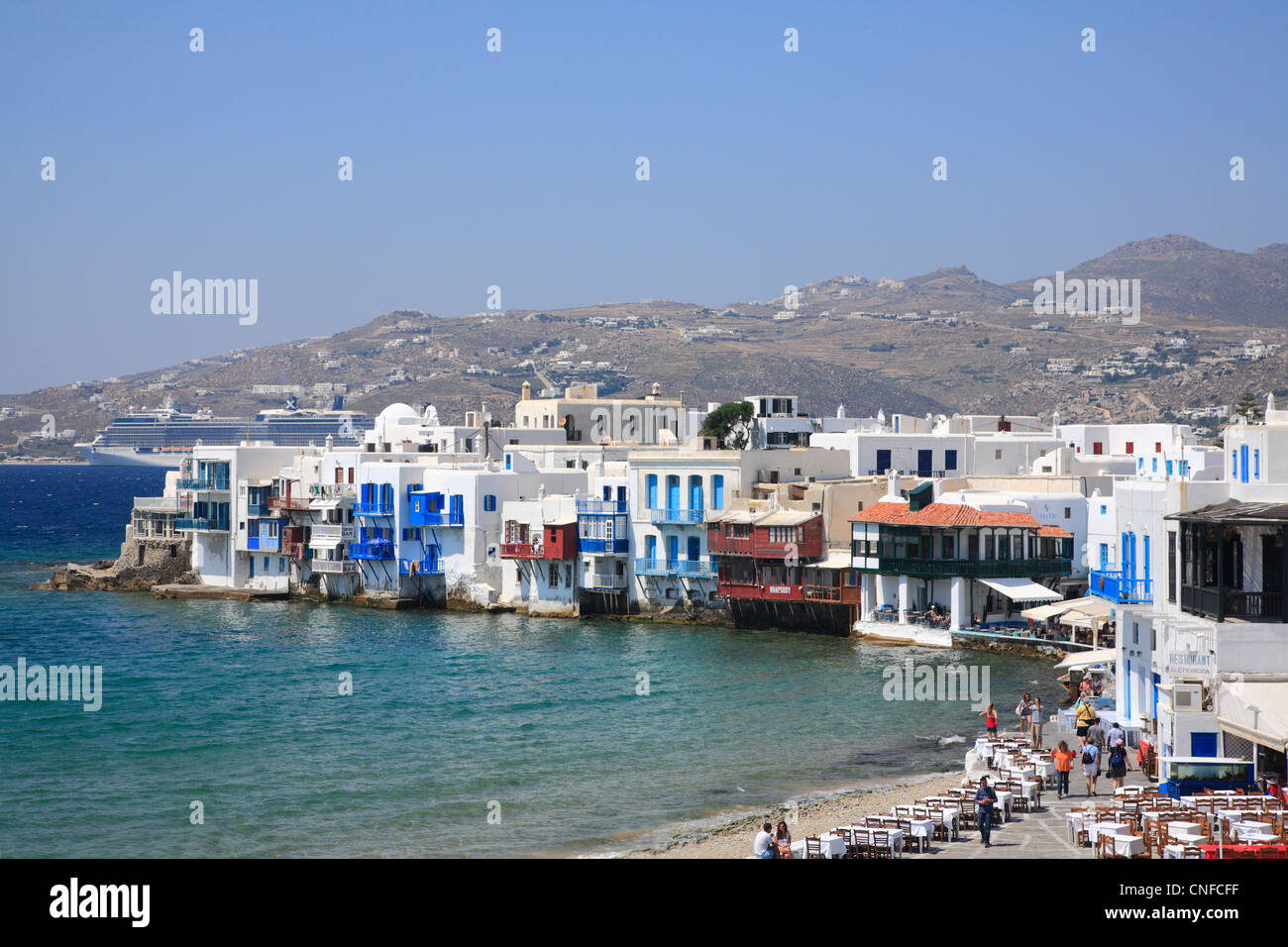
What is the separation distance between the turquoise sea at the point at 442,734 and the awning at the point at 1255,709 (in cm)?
843

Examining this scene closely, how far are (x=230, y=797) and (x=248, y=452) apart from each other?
41.5m

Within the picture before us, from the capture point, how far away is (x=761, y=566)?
54844mm

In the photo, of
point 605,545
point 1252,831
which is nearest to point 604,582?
point 605,545

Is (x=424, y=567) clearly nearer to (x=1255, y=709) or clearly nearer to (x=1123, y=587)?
(x=1123, y=587)

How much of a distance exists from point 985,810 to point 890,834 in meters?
1.45

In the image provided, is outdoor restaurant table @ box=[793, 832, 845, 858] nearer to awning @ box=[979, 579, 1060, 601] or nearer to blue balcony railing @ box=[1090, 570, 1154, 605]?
blue balcony railing @ box=[1090, 570, 1154, 605]

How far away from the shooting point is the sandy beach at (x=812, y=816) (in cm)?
2427

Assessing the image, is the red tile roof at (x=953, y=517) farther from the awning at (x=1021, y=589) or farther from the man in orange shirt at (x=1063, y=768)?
the man in orange shirt at (x=1063, y=768)

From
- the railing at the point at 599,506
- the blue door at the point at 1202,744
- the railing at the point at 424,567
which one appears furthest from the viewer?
the railing at the point at 424,567

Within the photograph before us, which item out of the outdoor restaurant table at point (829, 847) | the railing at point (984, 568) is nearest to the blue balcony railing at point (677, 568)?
the railing at point (984, 568)

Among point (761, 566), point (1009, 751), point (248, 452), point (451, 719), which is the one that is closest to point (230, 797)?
point (451, 719)

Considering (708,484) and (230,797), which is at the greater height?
(708,484)

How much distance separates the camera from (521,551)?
5956cm
